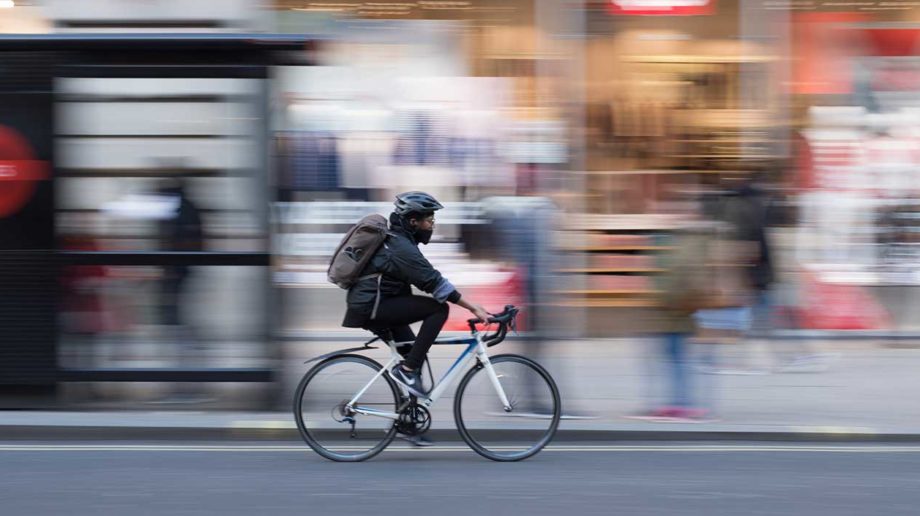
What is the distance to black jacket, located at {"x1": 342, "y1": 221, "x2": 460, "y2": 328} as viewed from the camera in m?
6.53

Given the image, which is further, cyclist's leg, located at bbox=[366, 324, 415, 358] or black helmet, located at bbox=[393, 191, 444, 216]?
cyclist's leg, located at bbox=[366, 324, 415, 358]

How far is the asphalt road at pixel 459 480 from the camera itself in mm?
5785

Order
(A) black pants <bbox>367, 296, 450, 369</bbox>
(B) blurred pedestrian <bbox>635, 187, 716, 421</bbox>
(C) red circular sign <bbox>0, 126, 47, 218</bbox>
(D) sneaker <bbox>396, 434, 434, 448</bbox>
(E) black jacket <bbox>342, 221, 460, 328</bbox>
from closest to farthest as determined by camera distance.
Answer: (E) black jacket <bbox>342, 221, 460, 328</bbox>
(A) black pants <bbox>367, 296, 450, 369</bbox>
(D) sneaker <bbox>396, 434, 434, 448</bbox>
(B) blurred pedestrian <bbox>635, 187, 716, 421</bbox>
(C) red circular sign <bbox>0, 126, 47, 218</bbox>

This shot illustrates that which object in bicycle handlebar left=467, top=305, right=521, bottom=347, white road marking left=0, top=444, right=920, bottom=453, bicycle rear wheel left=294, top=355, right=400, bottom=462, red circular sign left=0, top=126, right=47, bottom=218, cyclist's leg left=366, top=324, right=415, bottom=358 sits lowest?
white road marking left=0, top=444, right=920, bottom=453

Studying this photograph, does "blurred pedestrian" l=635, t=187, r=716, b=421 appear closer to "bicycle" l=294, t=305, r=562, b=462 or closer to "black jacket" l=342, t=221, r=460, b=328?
"bicycle" l=294, t=305, r=562, b=462

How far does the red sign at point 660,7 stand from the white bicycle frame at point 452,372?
5.80 meters

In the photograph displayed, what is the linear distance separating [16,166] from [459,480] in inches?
154

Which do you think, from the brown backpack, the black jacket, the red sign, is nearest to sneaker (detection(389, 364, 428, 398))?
the black jacket

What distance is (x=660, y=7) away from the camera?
11570 millimetres

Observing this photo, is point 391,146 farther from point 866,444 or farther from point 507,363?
point 866,444

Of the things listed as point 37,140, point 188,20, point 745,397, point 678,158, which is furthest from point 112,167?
point 678,158

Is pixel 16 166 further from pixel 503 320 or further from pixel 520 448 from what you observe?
pixel 520 448

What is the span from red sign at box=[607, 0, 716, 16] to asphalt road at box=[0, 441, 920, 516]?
18.3 feet

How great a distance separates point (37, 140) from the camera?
7895 mm
